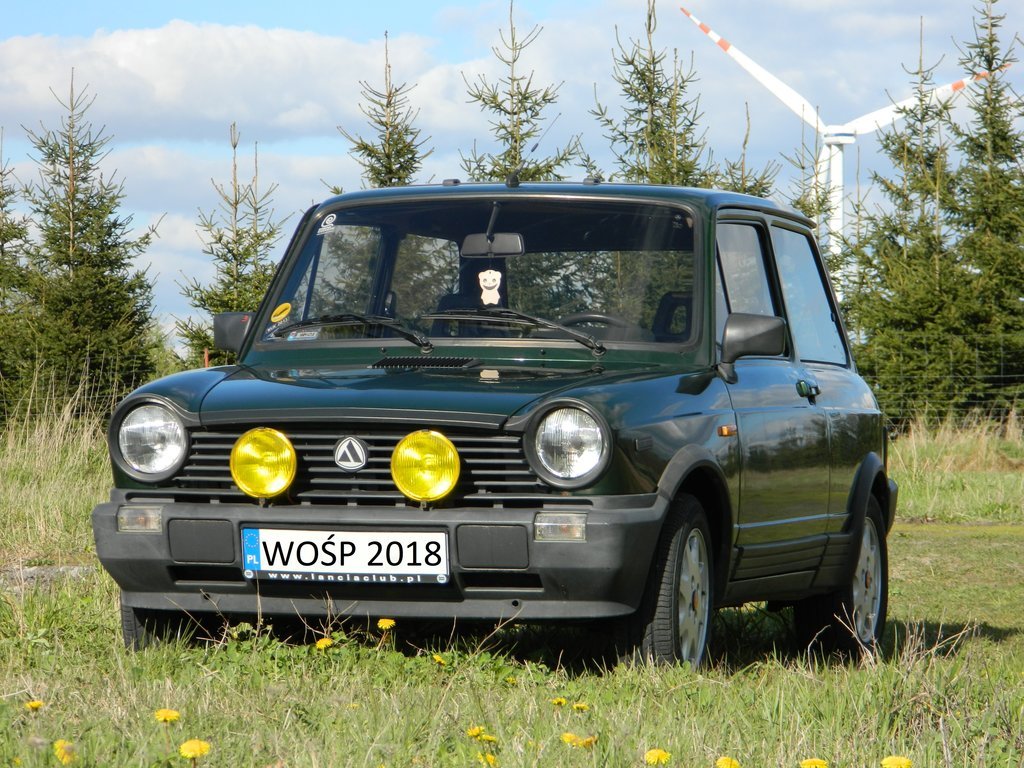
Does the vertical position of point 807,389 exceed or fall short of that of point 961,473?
it exceeds it

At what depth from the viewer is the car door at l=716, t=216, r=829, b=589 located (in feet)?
20.7

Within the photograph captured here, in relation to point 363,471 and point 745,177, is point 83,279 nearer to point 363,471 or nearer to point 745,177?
point 745,177

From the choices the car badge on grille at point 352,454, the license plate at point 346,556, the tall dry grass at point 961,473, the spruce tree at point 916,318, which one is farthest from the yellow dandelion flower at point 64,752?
the spruce tree at point 916,318

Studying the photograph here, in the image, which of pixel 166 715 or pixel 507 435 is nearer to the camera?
pixel 166 715

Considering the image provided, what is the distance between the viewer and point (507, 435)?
16.9ft

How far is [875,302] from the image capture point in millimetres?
26297

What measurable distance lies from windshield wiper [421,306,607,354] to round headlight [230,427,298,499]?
1.19 m

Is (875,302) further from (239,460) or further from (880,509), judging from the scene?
(239,460)

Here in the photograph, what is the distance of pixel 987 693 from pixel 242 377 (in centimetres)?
274

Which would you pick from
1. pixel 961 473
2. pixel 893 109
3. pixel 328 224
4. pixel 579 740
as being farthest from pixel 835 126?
pixel 579 740

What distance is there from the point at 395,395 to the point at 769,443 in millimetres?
1812

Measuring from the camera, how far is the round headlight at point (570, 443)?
5137mm

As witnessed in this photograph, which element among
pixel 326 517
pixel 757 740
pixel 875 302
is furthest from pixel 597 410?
pixel 875 302

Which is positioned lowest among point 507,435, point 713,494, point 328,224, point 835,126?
point 713,494
